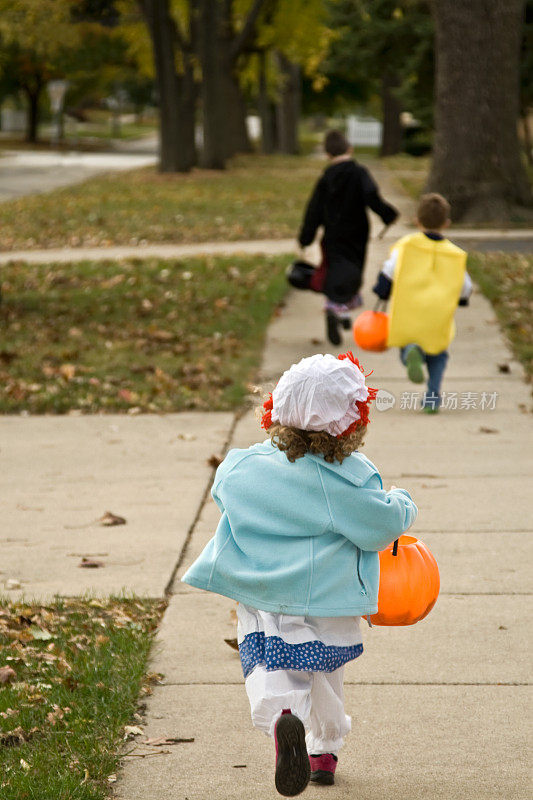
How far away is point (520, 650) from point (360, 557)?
4.59ft

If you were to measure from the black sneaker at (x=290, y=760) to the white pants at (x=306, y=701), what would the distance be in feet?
0.37

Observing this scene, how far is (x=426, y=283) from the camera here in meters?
7.73

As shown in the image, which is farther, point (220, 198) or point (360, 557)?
point (220, 198)

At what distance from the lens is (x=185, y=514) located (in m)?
6.07

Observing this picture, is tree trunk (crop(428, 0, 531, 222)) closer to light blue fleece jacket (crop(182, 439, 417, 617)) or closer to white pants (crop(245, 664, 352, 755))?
light blue fleece jacket (crop(182, 439, 417, 617))

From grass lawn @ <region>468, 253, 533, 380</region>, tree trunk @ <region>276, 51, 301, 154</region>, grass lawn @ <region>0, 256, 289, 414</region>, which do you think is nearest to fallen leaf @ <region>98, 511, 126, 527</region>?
grass lawn @ <region>0, 256, 289, 414</region>

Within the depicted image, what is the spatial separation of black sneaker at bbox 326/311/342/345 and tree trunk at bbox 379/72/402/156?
42005mm

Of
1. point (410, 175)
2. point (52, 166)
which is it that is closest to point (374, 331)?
point (410, 175)

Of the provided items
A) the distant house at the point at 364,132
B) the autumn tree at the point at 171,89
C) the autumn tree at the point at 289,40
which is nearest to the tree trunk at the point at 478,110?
the autumn tree at the point at 289,40

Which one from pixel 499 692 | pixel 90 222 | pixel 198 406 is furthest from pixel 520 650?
pixel 90 222

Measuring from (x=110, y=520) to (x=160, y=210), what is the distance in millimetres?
16219

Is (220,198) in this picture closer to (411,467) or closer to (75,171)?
(75,171)

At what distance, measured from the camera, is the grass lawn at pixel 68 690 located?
344cm

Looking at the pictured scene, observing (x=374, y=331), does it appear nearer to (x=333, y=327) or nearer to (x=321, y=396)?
(x=333, y=327)
